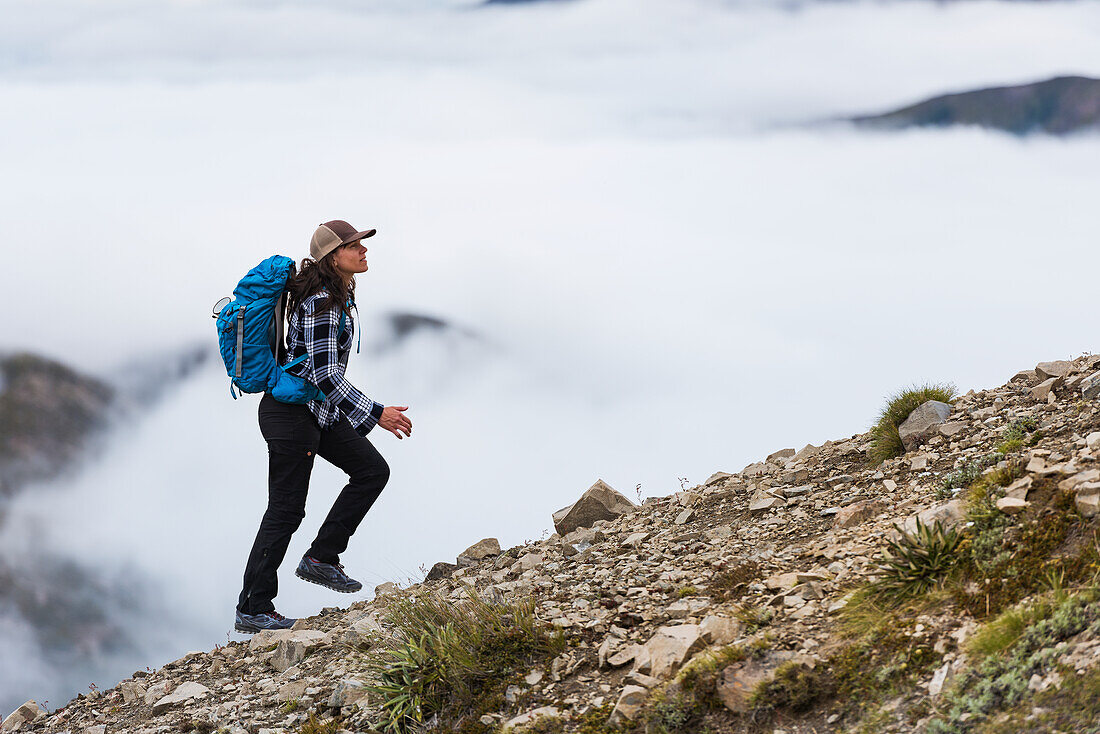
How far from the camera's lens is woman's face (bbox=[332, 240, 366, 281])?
330 inches

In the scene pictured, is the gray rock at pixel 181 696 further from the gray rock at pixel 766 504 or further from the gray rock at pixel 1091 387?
the gray rock at pixel 1091 387

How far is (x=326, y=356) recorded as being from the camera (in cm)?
826

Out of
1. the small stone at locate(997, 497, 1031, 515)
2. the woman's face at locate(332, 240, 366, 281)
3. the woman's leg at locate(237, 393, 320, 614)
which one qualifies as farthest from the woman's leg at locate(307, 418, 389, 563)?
the small stone at locate(997, 497, 1031, 515)

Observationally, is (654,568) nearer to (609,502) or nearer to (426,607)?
(426,607)

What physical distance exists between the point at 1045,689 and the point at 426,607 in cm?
415

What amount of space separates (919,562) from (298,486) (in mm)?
5588

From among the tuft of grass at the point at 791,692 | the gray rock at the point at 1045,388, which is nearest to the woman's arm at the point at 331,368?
the tuft of grass at the point at 791,692

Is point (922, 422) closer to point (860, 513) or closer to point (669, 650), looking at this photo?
point (860, 513)

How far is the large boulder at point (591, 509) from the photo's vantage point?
34.1 feet

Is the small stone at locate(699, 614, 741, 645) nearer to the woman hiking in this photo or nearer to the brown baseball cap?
the woman hiking

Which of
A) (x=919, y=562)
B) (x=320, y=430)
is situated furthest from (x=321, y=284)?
(x=919, y=562)

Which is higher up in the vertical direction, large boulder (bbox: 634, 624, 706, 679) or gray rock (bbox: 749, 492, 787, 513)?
gray rock (bbox: 749, 492, 787, 513)

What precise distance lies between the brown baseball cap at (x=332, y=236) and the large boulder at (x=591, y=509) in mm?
4016

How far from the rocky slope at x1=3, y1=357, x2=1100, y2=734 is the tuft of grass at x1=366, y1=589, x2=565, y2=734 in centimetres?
6
